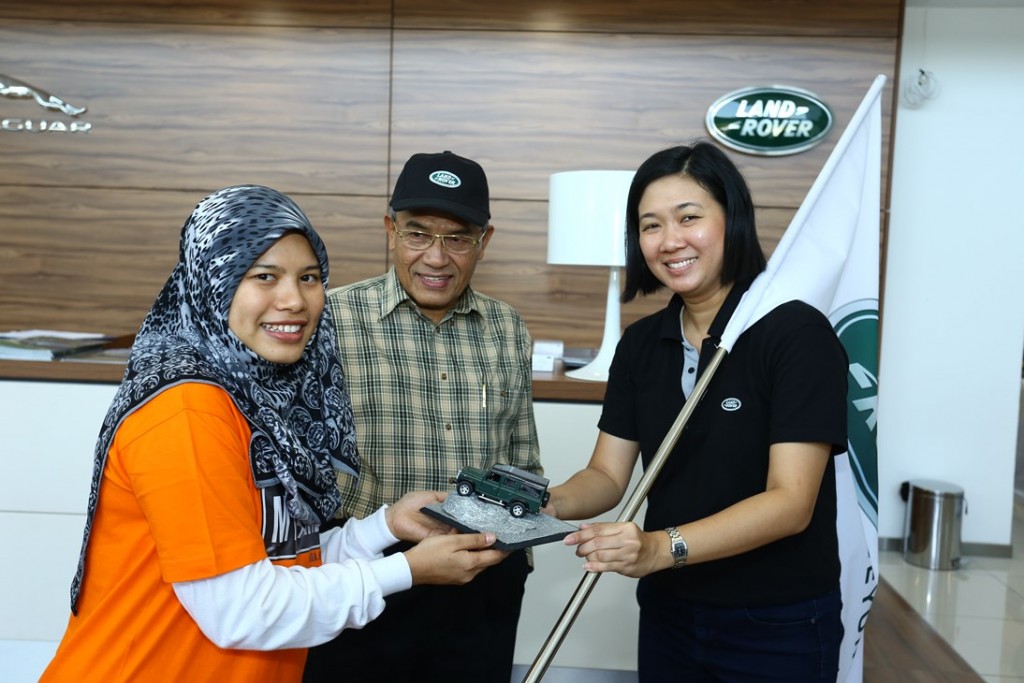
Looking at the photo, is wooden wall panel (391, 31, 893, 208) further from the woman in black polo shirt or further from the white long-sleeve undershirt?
the white long-sleeve undershirt

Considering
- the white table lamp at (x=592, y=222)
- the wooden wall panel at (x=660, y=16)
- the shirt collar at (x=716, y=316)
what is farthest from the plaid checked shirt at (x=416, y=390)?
the wooden wall panel at (x=660, y=16)

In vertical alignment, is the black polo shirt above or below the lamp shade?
below

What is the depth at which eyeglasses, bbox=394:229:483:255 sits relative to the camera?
1833mm

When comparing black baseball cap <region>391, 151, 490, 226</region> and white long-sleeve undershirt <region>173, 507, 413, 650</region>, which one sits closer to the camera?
white long-sleeve undershirt <region>173, 507, 413, 650</region>

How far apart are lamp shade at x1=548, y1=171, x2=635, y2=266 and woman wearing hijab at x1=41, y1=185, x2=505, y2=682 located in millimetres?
1565

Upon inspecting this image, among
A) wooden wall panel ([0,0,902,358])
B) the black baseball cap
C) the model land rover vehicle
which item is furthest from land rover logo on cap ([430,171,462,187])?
wooden wall panel ([0,0,902,358])

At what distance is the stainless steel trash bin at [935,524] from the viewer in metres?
3.72

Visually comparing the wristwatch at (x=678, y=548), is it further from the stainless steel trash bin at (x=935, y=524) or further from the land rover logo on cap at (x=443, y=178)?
the stainless steel trash bin at (x=935, y=524)

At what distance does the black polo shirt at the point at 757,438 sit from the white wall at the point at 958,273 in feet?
8.77

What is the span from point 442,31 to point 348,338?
7.16 feet

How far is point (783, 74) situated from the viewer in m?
3.52

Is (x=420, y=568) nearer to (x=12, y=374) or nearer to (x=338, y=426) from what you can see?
(x=338, y=426)

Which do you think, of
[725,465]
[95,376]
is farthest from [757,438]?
[95,376]

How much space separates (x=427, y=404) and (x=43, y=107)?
2830 mm
